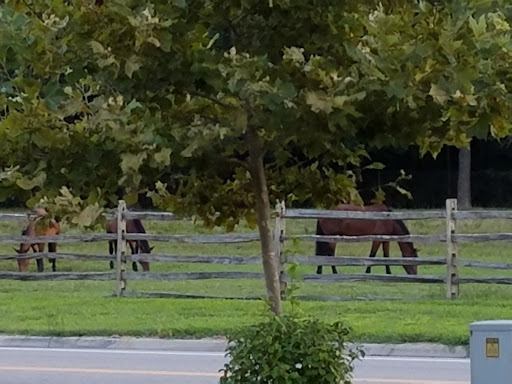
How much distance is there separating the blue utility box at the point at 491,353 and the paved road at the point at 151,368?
4415mm

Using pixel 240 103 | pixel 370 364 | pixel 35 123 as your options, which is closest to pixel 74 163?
pixel 35 123

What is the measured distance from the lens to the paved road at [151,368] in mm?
11516

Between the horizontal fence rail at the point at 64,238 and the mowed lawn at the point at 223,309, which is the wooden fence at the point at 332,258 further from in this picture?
the mowed lawn at the point at 223,309

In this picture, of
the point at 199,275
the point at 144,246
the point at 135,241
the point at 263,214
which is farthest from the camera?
the point at 144,246

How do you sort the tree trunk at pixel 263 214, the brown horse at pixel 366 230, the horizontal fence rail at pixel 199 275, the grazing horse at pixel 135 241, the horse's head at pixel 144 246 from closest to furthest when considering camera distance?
the tree trunk at pixel 263 214 < the horizontal fence rail at pixel 199 275 < the brown horse at pixel 366 230 < the grazing horse at pixel 135 241 < the horse's head at pixel 144 246

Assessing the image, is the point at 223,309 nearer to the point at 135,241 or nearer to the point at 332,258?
the point at 332,258

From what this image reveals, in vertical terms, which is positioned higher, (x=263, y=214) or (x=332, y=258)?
(x=263, y=214)

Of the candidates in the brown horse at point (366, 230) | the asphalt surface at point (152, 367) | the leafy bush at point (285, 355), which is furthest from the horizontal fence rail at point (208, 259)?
the leafy bush at point (285, 355)

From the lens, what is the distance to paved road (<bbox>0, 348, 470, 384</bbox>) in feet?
37.8

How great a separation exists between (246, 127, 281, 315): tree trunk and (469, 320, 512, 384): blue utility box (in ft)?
3.79

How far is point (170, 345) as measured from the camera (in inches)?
536

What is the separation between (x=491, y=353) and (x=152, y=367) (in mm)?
6201

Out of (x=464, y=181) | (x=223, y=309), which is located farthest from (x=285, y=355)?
(x=464, y=181)

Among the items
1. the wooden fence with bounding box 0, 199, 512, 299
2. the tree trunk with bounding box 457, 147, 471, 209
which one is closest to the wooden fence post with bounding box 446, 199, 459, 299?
the wooden fence with bounding box 0, 199, 512, 299
